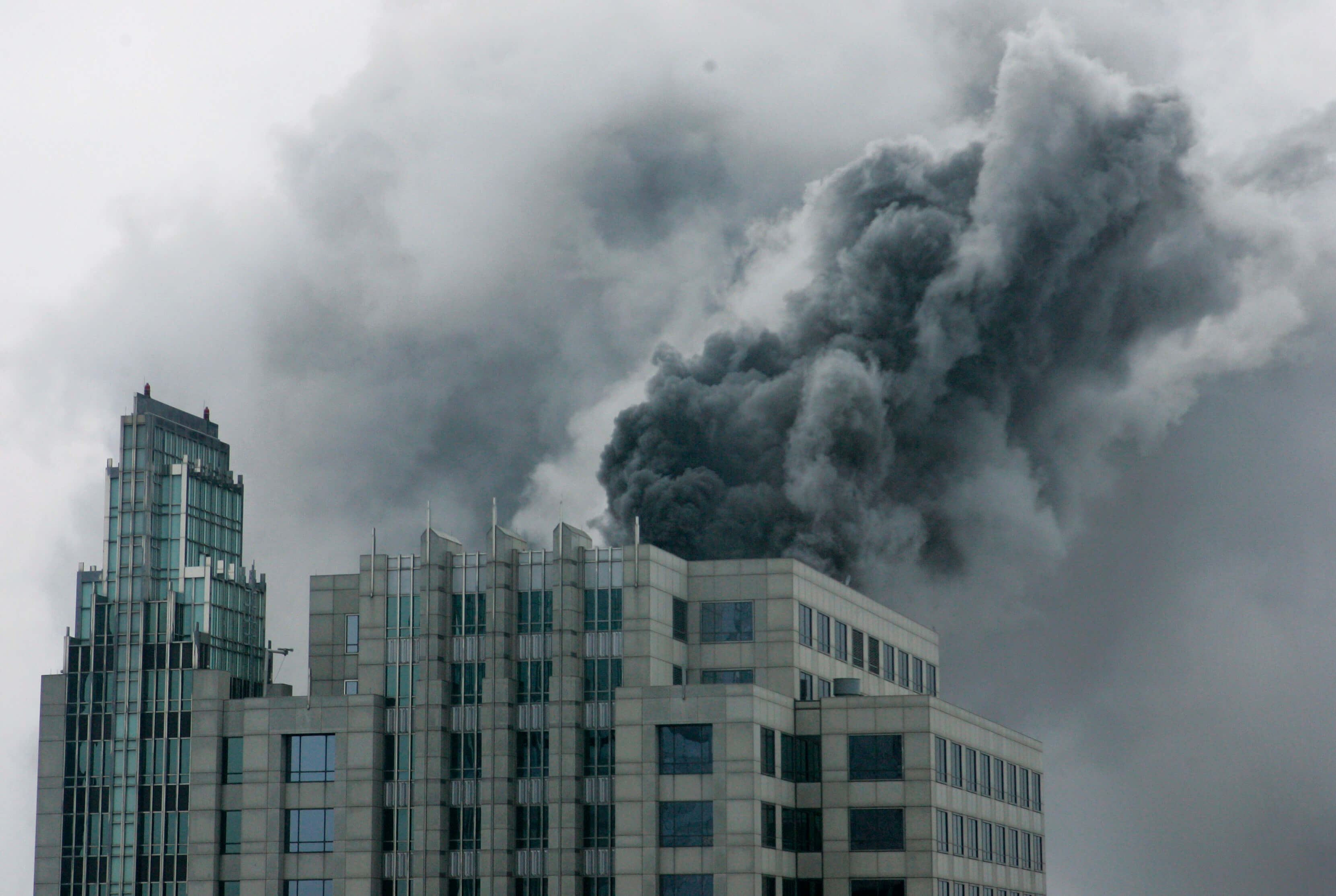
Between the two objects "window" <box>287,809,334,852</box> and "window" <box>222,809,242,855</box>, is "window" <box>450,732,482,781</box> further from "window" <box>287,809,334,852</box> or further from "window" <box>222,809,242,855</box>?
"window" <box>222,809,242,855</box>

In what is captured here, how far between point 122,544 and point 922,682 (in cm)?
4543

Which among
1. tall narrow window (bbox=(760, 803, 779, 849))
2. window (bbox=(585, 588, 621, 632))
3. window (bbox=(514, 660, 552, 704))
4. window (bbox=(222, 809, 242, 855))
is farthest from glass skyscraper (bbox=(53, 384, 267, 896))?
tall narrow window (bbox=(760, 803, 779, 849))

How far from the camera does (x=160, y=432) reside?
117m

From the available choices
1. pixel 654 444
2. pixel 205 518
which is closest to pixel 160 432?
pixel 205 518

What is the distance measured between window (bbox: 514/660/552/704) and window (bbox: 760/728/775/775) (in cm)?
987

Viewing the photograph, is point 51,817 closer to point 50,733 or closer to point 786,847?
point 50,733

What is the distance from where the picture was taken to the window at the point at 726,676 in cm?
9025

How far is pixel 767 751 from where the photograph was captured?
85250mm

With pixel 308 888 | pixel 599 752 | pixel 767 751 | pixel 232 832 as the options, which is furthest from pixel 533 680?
pixel 232 832

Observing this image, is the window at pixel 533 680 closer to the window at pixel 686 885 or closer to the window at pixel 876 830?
the window at pixel 686 885

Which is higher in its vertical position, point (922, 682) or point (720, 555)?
point (720, 555)

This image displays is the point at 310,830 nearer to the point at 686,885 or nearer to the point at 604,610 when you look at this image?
the point at 604,610

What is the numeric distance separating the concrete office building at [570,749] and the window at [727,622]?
0.08m

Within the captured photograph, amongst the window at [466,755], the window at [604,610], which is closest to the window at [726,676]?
the window at [604,610]
